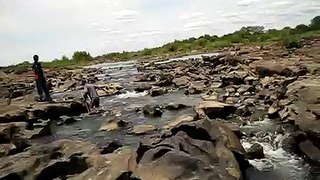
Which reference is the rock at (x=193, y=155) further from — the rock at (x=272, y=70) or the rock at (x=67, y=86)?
the rock at (x=67, y=86)

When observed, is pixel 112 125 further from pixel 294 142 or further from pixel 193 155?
pixel 294 142

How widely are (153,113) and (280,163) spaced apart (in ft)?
29.1

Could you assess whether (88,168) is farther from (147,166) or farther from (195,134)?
(195,134)

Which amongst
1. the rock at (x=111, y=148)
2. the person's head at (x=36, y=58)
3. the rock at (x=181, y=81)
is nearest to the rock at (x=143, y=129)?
the rock at (x=111, y=148)

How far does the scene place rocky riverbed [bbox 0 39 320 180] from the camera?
10023 millimetres

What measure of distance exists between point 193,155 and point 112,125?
770cm

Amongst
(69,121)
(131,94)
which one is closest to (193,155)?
(69,121)

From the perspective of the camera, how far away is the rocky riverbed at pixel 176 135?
395 inches

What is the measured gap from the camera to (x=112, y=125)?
1728cm

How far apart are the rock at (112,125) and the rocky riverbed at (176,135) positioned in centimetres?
5

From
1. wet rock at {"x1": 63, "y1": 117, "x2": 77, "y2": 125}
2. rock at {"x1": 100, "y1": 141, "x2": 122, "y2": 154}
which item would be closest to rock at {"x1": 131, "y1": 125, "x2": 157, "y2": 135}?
rock at {"x1": 100, "y1": 141, "x2": 122, "y2": 154}

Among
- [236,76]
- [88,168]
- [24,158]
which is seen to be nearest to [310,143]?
[88,168]

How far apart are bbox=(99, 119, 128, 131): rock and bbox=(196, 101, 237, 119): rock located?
3494 millimetres

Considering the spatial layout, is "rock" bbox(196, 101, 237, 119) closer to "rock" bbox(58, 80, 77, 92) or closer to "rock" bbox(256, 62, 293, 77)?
"rock" bbox(256, 62, 293, 77)
